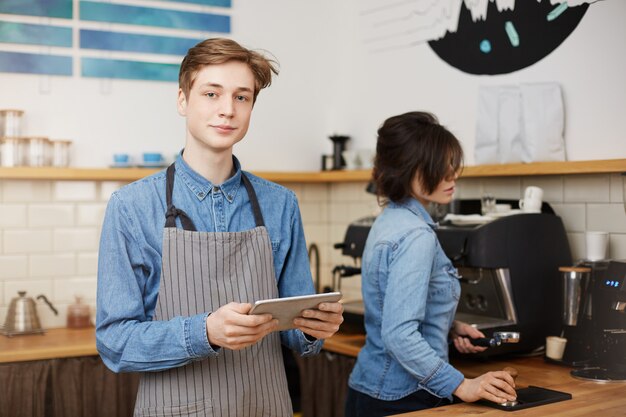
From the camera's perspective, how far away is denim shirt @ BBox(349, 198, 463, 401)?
226 centimetres

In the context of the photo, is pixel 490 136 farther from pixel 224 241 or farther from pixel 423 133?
pixel 224 241

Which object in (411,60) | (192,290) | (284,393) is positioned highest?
(411,60)

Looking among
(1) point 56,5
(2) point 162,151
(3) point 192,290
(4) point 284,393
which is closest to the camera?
(3) point 192,290

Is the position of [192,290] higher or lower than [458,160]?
lower

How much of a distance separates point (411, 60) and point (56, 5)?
176 centimetres

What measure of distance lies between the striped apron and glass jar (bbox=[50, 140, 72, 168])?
6.36 ft

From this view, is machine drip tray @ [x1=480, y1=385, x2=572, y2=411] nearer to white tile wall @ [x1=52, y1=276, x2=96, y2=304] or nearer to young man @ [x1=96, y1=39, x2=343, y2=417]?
young man @ [x1=96, y1=39, x2=343, y2=417]

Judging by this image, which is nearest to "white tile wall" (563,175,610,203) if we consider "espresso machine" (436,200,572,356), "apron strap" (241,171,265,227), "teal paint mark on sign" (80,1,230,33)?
"espresso machine" (436,200,572,356)

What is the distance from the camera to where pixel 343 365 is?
342cm

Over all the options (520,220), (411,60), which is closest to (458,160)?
(520,220)

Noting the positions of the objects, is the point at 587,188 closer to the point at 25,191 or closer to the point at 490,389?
the point at 490,389

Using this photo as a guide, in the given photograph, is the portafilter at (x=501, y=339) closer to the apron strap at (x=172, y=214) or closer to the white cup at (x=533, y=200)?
the white cup at (x=533, y=200)

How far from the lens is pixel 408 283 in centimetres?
230

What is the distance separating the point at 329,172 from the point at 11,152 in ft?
5.37
